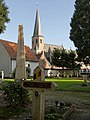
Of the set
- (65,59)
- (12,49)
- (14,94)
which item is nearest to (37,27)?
(65,59)

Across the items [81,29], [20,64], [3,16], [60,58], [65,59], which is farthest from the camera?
[60,58]

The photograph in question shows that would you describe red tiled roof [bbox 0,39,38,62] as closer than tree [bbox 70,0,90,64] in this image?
No

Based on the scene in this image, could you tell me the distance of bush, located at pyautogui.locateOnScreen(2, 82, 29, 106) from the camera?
419 inches

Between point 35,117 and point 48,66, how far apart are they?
76110 millimetres

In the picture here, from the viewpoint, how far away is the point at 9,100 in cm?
1072

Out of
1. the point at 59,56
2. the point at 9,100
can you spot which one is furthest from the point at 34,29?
the point at 9,100

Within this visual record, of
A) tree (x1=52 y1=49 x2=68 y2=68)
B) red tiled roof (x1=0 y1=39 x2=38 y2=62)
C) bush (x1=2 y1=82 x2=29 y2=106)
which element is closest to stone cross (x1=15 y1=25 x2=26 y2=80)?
bush (x1=2 y1=82 x2=29 y2=106)

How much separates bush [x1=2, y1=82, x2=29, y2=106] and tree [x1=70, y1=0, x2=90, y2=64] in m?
33.2

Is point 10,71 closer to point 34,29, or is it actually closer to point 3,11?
point 3,11

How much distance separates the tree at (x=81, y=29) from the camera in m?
44.2

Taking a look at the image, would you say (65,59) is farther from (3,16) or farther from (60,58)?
(3,16)

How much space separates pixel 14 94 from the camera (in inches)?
418

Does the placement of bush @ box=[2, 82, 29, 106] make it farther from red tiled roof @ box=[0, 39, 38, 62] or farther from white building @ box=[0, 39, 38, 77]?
red tiled roof @ box=[0, 39, 38, 62]

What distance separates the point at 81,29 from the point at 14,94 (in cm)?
3778
